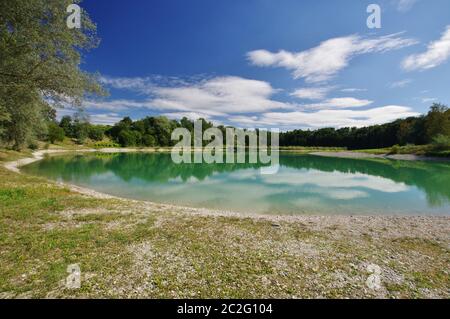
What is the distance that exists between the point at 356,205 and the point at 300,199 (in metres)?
3.70

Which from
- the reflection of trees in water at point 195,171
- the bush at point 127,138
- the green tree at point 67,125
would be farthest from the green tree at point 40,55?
the green tree at point 67,125

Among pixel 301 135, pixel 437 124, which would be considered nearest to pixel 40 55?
pixel 437 124

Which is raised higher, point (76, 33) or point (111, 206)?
point (76, 33)

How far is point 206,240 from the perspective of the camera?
743 centimetres

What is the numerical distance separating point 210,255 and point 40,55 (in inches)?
482

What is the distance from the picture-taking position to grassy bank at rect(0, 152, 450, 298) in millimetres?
4770

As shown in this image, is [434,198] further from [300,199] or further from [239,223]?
[239,223]

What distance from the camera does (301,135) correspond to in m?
130

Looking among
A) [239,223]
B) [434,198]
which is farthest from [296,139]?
[239,223]

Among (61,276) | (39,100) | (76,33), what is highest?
(76,33)

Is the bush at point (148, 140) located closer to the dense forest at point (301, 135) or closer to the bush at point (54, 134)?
the dense forest at point (301, 135)

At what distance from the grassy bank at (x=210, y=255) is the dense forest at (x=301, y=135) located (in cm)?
8200

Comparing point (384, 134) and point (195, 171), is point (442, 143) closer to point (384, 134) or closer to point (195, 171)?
point (384, 134)

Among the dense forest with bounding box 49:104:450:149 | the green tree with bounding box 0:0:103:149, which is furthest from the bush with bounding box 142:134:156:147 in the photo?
the green tree with bounding box 0:0:103:149
